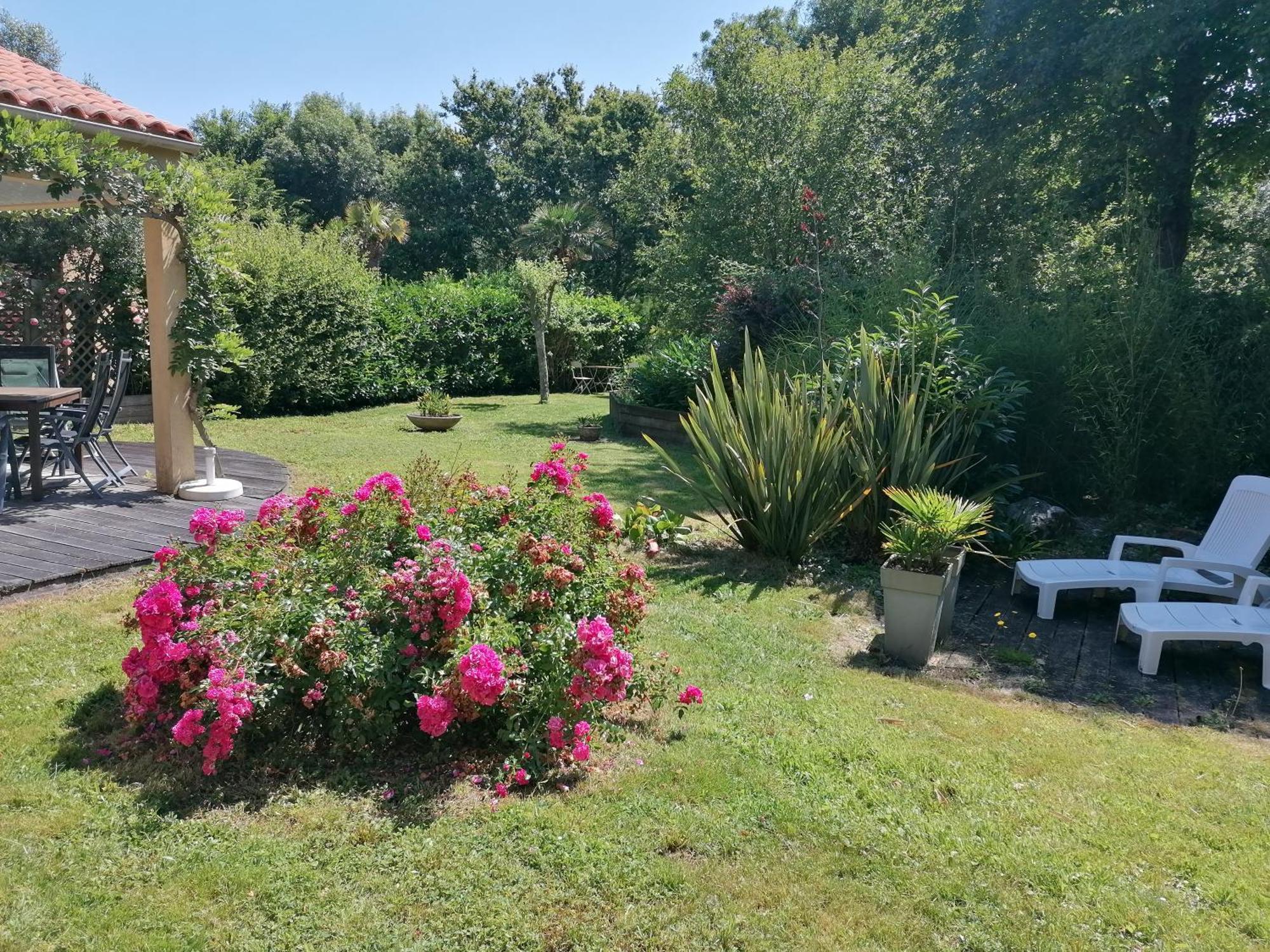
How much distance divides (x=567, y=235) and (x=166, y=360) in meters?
23.0

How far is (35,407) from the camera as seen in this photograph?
20.3 ft

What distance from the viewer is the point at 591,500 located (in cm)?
389

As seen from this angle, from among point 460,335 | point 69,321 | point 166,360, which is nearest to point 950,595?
point 166,360

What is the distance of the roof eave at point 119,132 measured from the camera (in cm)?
574

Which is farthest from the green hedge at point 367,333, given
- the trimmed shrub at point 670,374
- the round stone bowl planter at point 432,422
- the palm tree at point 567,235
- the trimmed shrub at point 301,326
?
the palm tree at point 567,235

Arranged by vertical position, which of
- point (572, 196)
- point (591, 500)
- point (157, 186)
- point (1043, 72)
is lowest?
point (591, 500)

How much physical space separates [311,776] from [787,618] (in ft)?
9.60

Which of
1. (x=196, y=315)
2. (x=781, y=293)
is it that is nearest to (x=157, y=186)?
(x=196, y=315)

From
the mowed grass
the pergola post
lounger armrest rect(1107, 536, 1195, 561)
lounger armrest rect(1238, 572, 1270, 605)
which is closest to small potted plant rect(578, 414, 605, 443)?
the mowed grass

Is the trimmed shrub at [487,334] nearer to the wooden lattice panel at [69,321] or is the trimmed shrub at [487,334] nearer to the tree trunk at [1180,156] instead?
the wooden lattice panel at [69,321]

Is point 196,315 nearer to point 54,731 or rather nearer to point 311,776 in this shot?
point 54,731

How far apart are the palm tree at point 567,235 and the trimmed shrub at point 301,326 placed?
1334cm

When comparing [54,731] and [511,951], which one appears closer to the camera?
[511,951]

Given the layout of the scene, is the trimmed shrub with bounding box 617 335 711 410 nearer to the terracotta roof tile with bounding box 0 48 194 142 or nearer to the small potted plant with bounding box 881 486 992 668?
the terracotta roof tile with bounding box 0 48 194 142
